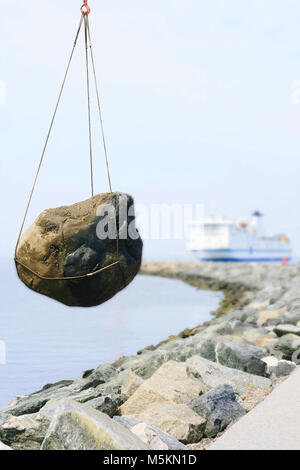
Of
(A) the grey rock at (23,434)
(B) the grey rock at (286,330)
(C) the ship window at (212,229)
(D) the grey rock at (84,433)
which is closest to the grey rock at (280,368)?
(B) the grey rock at (286,330)

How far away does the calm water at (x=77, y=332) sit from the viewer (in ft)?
38.3

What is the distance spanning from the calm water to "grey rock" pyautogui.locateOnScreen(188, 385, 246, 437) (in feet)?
13.3

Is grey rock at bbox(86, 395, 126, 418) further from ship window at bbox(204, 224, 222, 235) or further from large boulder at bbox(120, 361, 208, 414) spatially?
ship window at bbox(204, 224, 222, 235)

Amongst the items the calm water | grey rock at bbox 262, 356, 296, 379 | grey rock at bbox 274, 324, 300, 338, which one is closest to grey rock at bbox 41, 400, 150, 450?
grey rock at bbox 262, 356, 296, 379

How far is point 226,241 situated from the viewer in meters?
64.0

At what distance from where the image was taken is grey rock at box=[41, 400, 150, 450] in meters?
4.32

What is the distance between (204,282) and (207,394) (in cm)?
3552

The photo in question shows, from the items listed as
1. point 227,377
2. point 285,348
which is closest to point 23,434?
point 227,377

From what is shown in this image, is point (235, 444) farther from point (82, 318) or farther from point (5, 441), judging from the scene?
point (82, 318)

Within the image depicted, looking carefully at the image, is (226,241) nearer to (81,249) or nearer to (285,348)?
(285,348)

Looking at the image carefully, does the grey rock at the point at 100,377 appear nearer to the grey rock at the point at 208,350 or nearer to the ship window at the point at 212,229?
the grey rock at the point at 208,350

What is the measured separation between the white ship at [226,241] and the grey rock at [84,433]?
58066 mm
